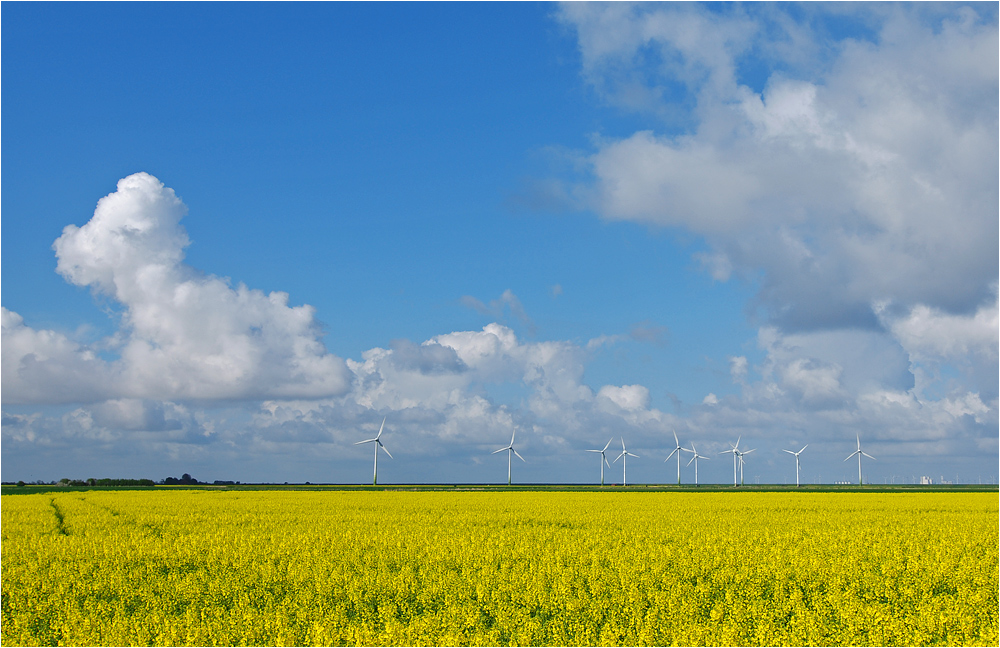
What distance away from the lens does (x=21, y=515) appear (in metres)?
48.2

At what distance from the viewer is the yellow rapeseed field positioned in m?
16.8

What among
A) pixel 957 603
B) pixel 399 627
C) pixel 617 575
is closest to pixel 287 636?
pixel 399 627

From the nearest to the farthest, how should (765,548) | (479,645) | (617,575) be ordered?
(479,645) → (617,575) → (765,548)

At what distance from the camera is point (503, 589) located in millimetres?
20203

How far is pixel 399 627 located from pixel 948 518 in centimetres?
4732

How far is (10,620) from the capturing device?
18.7m

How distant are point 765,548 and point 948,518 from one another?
99.6 feet

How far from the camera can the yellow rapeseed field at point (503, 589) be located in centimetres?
1684

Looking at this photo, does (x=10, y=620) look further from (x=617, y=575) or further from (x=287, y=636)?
(x=617, y=575)

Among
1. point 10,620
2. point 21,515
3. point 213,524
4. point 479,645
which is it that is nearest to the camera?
point 479,645

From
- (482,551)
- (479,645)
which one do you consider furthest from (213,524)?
(479,645)

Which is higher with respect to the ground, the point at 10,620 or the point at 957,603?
the point at 957,603

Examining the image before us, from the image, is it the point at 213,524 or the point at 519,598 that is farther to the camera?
the point at 213,524

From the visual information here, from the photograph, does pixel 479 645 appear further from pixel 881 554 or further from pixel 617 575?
pixel 881 554
